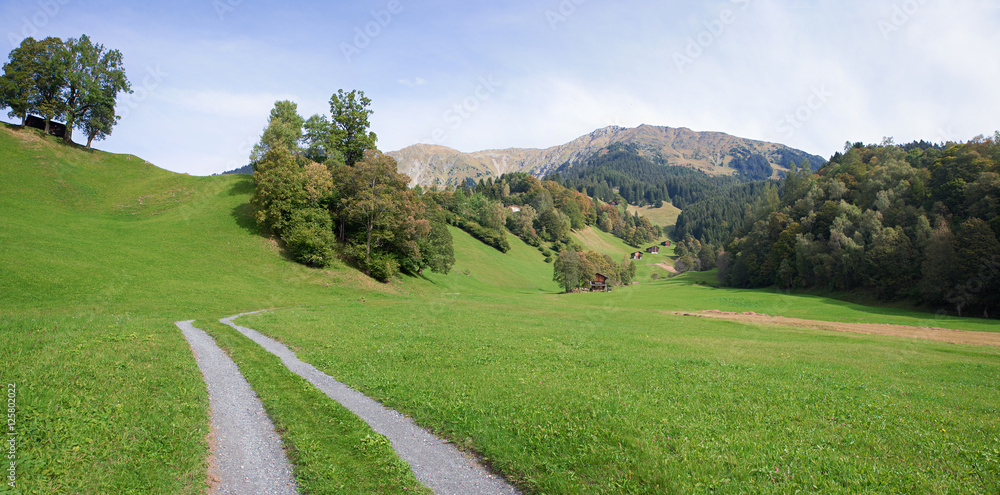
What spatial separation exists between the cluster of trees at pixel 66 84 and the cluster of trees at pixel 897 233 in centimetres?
12814

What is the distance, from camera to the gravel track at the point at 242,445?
285 inches

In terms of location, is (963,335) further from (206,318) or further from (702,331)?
(206,318)

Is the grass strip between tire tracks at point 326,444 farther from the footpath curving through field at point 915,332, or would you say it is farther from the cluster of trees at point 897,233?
the cluster of trees at point 897,233

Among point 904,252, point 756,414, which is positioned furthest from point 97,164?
point 904,252

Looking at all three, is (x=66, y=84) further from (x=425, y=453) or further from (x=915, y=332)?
(x=915, y=332)

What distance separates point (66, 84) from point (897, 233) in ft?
438

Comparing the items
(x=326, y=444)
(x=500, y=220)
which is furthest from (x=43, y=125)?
(x=500, y=220)

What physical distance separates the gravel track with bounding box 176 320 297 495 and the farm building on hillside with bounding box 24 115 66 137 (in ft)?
285

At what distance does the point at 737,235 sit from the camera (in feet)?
460

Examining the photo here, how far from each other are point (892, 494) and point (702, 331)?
2783 cm

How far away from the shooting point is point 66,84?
213ft

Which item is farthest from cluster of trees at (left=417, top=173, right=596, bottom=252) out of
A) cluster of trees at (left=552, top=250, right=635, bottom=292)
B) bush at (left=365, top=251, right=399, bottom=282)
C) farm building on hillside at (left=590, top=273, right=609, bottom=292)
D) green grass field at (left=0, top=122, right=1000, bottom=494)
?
green grass field at (left=0, top=122, right=1000, bottom=494)

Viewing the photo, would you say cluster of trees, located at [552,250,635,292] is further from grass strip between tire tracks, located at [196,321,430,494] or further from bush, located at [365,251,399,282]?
grass strip between tire tracks, located at [196,321,430,494]

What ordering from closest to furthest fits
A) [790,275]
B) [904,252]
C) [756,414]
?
[756,414], [904,252], [790,275]
